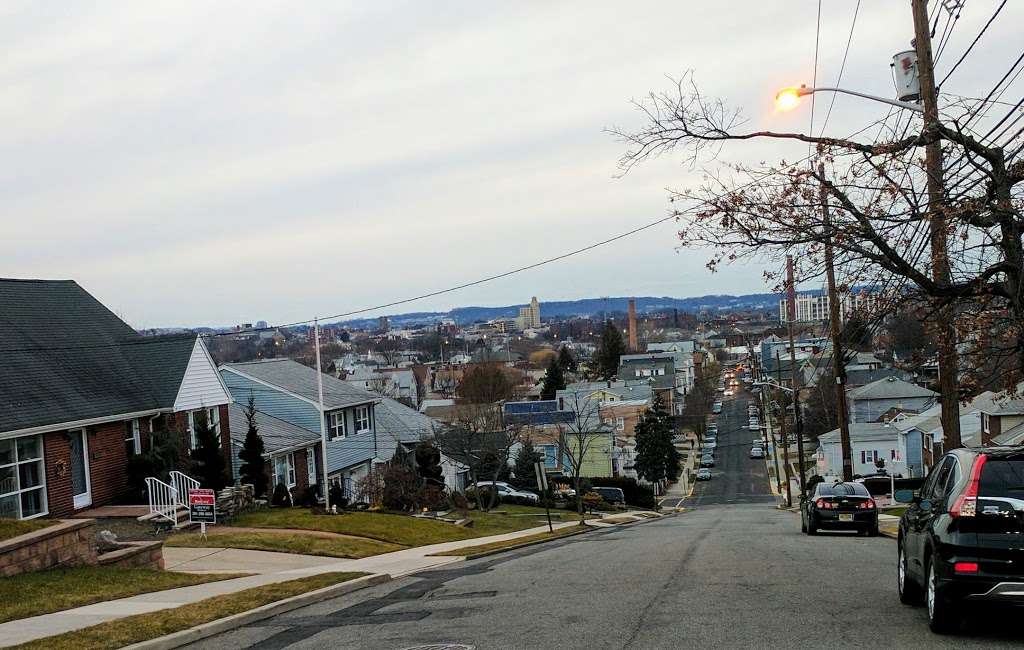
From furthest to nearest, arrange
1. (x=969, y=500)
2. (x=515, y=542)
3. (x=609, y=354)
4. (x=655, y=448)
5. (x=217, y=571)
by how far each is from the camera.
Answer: (x=609, y=354), (x=655, y=448), (x=515, y=542), (x=217, y=571), (x=969, y=500)

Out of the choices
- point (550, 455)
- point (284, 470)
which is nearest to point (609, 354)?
point (550, 455)

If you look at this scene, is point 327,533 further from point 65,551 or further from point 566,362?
point 566,362

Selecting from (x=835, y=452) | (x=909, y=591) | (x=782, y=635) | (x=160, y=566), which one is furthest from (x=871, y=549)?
(x=835, y=452)

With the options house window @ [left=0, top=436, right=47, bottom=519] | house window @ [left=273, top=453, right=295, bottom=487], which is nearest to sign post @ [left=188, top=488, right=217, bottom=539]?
house window @ [left=0, top=436, right=47, bottom=519]

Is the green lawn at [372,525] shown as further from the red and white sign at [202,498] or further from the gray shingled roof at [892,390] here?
the gray shingled roof at [892,390]

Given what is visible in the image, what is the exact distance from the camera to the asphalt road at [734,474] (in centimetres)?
6272

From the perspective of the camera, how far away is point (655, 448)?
72.6 m

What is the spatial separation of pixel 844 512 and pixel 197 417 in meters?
18.0

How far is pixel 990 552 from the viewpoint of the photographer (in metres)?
7.92

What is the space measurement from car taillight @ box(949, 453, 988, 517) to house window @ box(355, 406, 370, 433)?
3706 cm

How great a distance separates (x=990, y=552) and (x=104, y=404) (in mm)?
21907

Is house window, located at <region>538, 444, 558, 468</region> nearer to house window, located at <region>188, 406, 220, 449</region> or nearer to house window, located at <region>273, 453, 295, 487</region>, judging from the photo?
house window, located at <region>273, 453, 295, 487</region>

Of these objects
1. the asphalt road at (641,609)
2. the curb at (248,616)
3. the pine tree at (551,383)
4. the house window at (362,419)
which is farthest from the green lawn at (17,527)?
the pine tree at (551,383)

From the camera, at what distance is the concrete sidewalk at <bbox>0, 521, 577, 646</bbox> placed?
10398 millimetres
